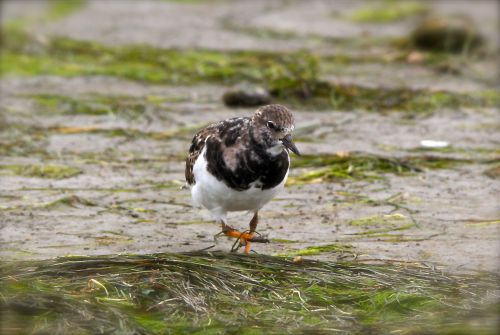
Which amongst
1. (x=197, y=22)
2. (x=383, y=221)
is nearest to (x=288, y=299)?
(x=383, y=221)

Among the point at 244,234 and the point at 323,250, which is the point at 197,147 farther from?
the point at 323,250

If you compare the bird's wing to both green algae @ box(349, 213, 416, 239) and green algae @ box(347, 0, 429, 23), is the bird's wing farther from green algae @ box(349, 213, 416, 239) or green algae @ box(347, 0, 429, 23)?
green algae @ box(347, 0, 429, 23)

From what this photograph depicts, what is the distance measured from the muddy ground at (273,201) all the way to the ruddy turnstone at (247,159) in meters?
0.55

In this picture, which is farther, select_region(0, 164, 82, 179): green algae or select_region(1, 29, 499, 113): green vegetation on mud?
select_region(1, 29, 499, 113): green vegetation on mud

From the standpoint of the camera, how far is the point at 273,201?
6.29 metres

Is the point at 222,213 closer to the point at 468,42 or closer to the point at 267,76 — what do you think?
the point at 267,76

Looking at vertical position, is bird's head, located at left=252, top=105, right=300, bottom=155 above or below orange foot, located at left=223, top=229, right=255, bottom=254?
above

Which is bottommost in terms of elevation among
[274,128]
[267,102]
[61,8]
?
[61,8]

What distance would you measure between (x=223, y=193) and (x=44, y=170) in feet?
7.76

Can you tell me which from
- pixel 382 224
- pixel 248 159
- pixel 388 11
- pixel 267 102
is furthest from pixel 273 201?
pixel 388 11

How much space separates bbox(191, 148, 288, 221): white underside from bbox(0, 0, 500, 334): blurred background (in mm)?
454

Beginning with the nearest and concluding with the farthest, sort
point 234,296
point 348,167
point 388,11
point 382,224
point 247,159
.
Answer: point 234,296 → point 247,159 → point 382,224 → point 348,167 → point 388,11

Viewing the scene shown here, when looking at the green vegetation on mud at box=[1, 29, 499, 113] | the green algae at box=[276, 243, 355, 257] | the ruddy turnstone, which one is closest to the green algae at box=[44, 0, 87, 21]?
the green vegetation on mud at box=[1, 29, 499, 113]

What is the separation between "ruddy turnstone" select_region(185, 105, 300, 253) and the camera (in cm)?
480
